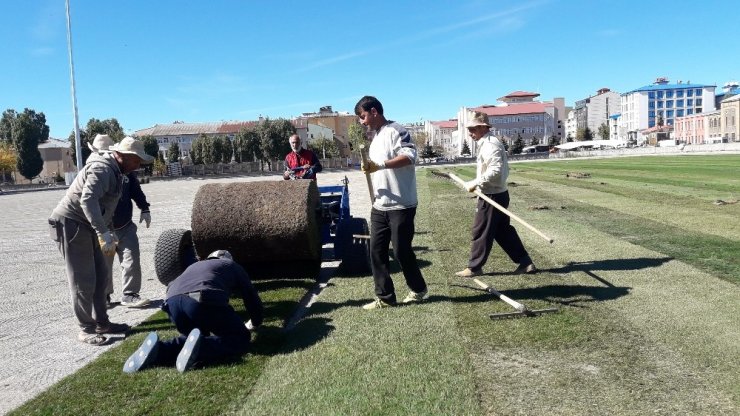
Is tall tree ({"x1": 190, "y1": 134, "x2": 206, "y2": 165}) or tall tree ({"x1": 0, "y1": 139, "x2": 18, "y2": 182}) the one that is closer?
tall tree ({"x1": 0, "y1": 139, "x2": 18, "y2": 182})

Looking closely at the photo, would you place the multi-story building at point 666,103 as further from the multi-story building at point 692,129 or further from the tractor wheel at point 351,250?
the tractor wheel at point 351,250

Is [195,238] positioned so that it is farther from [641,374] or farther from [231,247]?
[641,374]

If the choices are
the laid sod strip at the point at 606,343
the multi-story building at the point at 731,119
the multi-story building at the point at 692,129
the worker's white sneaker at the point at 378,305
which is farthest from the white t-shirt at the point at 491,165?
the multi-story building at the point at 692,129

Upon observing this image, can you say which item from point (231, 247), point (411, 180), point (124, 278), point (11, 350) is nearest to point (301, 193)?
point (231, 247)

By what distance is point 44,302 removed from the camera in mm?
7301

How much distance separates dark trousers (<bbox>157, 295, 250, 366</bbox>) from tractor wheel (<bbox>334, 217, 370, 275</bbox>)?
301 cm

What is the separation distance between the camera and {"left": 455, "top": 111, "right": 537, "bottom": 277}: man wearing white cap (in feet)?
23.6

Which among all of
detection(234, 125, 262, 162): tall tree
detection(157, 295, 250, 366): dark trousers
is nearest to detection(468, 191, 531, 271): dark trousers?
detection(157, 295, 250, 366): dark trousers

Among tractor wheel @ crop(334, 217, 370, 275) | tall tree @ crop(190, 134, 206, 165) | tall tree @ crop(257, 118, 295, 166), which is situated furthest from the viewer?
tall tree @ crop(190, 134, 206, 165)

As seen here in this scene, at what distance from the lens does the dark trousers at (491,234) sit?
7199 mm

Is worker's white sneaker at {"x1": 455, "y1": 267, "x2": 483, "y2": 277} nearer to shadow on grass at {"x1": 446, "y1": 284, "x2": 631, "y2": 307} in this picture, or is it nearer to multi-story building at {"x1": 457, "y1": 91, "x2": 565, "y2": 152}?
shadow on grass at {"x1": 446, "y1": 284, "x2": 631, "y2": 307}

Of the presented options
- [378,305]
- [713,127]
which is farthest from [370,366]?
[713,127]

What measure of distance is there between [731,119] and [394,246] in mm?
132965

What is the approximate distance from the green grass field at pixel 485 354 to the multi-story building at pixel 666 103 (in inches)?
6340
